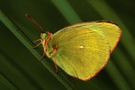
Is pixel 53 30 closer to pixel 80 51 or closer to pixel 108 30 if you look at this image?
pixel 80 51

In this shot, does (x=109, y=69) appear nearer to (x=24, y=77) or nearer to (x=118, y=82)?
(x=118, y=82)

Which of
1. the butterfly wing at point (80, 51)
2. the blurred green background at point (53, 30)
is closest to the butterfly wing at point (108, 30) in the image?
the butterfly wing at point (80, 51)

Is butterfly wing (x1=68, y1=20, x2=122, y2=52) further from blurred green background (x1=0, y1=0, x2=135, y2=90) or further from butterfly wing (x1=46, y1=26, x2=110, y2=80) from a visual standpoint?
blurred green background (x1=0, y1=0, x2=135, y2=90)

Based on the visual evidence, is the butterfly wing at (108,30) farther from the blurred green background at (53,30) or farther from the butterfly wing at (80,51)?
the blurred green background at (53,30)

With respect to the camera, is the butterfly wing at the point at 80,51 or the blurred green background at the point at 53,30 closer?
the butterfly wing at the point at 80,51

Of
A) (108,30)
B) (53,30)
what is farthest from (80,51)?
(53,30)

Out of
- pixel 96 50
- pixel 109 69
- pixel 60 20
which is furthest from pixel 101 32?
pixel 60 20
